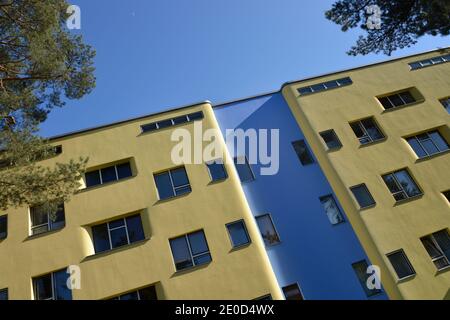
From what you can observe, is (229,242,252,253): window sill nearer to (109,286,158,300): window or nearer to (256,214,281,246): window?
(256,214,281,246): window

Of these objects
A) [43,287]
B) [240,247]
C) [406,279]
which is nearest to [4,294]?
[43,287]

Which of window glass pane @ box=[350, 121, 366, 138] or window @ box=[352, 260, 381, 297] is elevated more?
window glass pane @ box=[350, 121, 366, 138]

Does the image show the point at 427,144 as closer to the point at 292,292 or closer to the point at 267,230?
the point at 267,230

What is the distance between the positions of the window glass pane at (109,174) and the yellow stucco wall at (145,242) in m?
0.51

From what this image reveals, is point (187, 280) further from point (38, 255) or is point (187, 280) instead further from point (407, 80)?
point (407, 80)

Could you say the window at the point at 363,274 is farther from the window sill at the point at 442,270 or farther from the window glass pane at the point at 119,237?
the window glass pane at the point at 119,237

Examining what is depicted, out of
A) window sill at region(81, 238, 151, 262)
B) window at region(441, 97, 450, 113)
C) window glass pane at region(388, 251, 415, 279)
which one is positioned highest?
window at region(441, 97, 450, 113)

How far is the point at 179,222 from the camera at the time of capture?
52.1 ft

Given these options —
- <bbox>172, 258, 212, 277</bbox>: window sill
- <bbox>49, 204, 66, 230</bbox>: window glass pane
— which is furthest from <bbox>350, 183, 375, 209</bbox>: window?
<bbox>49, 204, 66, 230</bbox>: window glass pane

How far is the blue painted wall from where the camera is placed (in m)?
15.2

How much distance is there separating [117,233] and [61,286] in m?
3.28

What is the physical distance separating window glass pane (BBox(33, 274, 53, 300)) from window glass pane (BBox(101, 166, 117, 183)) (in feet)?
17.9

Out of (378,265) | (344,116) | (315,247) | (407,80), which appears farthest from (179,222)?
(407,80)

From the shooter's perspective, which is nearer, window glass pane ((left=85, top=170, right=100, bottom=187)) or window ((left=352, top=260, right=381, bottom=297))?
window ((left=352, top=260, right=381, bottom=297))
